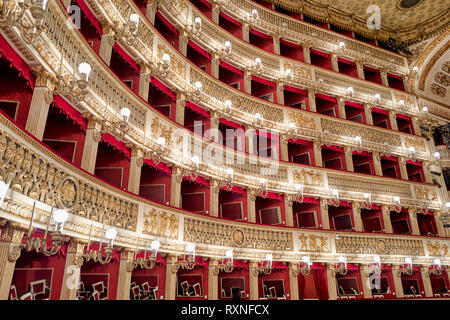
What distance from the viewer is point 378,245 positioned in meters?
14.2

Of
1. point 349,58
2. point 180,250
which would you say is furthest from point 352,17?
point 180,250

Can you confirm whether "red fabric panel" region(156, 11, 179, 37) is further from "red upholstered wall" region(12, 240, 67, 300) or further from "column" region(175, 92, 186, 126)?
"red upholstered wall" region(12, 240, 67, 300)

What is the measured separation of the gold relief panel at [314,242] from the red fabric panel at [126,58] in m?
8.52

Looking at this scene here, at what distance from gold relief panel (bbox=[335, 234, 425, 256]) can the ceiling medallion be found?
45.9 ft

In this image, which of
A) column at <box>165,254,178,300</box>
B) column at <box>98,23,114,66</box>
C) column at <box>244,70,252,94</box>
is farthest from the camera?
column at <box>244,70,252,94</box>

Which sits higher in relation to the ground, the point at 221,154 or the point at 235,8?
the point at 235,8

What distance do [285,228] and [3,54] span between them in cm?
1025

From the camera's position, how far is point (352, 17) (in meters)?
20.4

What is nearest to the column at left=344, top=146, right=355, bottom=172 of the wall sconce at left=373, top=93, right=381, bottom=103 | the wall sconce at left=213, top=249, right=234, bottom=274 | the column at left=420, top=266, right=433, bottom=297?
the wall sconce at left=373, top=93, right=381, bottom=103

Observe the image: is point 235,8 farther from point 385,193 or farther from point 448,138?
point 448,138

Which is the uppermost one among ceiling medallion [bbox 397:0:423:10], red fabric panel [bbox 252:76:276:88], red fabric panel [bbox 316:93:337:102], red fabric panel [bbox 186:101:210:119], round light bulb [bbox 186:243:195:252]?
ceiling medallion [bbox 397:0:423:10]

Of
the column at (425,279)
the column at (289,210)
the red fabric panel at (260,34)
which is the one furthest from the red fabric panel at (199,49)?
the column at (425,279)

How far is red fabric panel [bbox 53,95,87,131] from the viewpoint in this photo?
23.3 ft

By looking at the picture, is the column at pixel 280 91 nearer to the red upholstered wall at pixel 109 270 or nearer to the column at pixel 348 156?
the column at pixel 348 156
